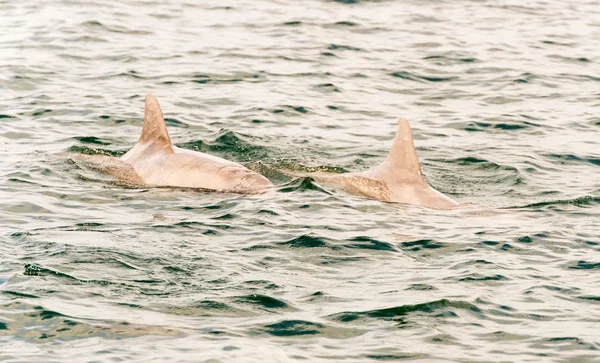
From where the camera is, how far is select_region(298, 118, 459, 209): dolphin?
12.9m

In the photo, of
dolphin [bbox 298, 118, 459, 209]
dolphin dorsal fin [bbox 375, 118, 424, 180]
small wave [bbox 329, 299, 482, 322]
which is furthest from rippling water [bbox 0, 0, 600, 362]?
dolphin dorsal fin [bbox 375, 118, 424, 180]

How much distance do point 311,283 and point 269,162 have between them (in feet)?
17.9

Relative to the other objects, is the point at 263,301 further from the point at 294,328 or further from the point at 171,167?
the point at 171,167

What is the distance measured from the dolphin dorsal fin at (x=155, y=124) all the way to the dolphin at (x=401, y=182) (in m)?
2.58

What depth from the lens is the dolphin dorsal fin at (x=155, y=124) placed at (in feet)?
46.5

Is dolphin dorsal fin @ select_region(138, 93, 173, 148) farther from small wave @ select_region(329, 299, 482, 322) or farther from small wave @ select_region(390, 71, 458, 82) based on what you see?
→ small wave @ select_region(390, 71, 458, 82)

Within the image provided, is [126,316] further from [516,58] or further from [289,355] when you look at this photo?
[516,58]

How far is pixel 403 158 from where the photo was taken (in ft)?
43.0

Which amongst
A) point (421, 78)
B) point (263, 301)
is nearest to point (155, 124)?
point (263, 301)

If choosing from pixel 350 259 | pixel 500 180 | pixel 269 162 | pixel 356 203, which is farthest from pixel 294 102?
pixel 350 259

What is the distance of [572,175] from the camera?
14922mm

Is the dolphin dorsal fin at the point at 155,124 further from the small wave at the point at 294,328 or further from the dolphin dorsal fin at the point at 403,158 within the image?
the small wave at the point at 294,328

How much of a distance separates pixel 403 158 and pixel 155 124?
3.44 meters

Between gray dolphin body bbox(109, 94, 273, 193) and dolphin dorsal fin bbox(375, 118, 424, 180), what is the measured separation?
154 centimetres
